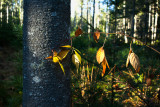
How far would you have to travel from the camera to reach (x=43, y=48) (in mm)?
817

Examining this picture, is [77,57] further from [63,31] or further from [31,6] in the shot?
[31,6]

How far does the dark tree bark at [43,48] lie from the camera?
2.68ft

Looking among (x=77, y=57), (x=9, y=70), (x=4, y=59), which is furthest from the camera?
(x=4, y=59)

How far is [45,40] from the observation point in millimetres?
816

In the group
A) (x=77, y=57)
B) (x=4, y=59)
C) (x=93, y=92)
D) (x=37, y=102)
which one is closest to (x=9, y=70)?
(x=4, y=59)

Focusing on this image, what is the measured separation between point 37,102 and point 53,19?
490 mm

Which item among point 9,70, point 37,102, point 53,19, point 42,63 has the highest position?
point 53,19

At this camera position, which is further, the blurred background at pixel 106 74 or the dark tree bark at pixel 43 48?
the blurred background at pixel 106 74

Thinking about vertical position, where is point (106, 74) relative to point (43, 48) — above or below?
below

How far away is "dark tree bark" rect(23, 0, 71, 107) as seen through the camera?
32.2 inches

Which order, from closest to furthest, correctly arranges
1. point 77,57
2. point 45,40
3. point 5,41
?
point 77,57, point 45,40, point 5,41

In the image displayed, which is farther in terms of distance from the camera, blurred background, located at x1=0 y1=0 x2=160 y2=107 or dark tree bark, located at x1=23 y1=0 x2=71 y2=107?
blurred background, located at x1=0 y1=0 x2=160 y2=107

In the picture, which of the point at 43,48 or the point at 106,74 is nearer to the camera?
the point at 43,48

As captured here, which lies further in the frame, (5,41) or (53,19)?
(5,41)
